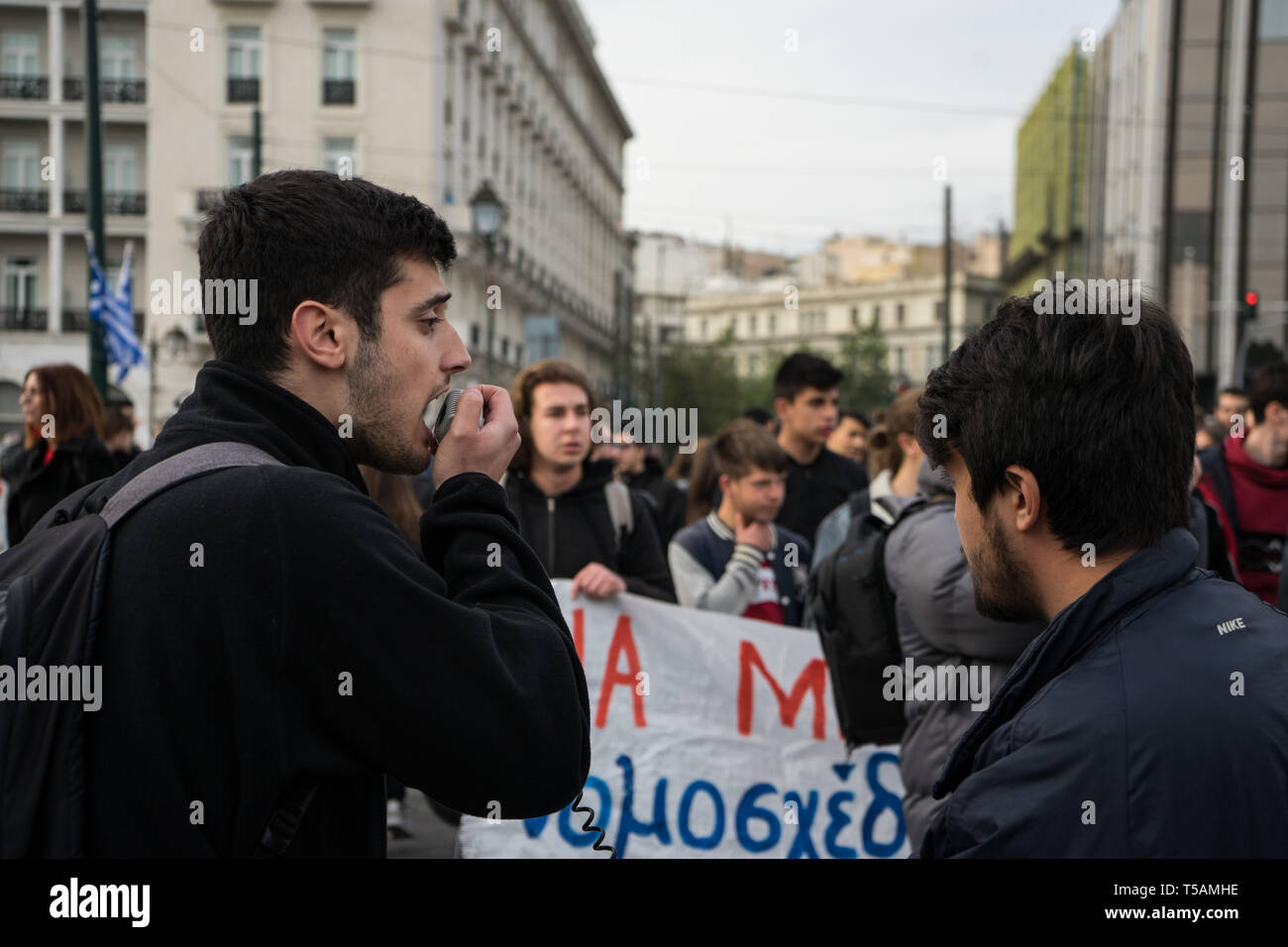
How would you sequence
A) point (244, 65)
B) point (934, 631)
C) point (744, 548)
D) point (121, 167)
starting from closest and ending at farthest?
point (934, 631), point (744, 548), point (244, 65), point (121, 167)

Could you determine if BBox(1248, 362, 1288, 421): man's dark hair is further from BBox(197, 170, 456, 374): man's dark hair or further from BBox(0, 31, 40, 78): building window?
BBox(0, 31, 40, 78): building window

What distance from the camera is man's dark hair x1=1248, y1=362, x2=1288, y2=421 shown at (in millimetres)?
6621

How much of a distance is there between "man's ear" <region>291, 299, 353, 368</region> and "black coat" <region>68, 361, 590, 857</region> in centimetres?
28

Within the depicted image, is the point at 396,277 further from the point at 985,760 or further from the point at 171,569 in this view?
the point at 985,760

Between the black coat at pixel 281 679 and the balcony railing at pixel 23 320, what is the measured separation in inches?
1679

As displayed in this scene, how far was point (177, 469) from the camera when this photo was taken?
1.98 metres

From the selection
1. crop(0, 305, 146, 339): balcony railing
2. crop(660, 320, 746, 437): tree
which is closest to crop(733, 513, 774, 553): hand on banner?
crop(0, 305, 146, 339): balcony railing

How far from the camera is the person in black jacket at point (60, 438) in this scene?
6945 mm

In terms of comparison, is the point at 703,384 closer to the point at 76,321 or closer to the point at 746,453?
the point at 76,321

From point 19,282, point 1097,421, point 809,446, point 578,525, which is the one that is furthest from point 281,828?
point 19,282

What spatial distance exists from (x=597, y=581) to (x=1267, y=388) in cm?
340

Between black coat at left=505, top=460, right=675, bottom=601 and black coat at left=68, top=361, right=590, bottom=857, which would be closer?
black coat at left=68, top=361, right=590, bottom=857
